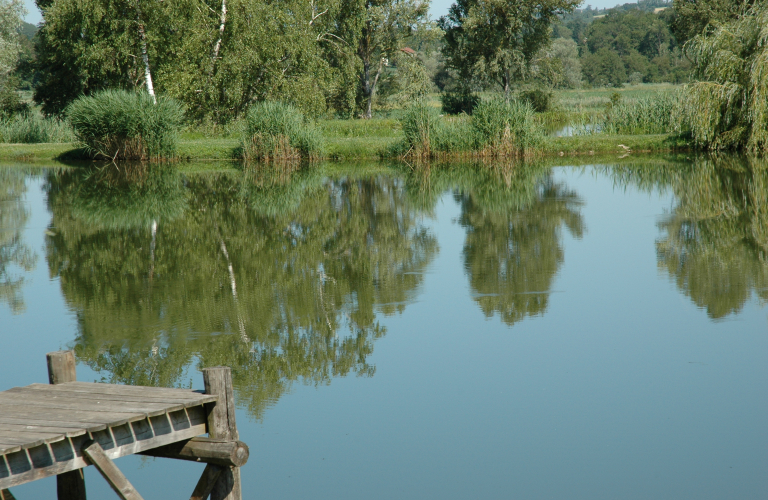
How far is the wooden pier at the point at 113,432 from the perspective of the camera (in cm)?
324

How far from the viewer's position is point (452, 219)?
1298 centimetres

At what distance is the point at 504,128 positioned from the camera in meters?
23.4

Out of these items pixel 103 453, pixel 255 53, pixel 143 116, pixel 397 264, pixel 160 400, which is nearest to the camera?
pixel 103 453

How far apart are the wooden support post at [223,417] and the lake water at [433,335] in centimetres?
42

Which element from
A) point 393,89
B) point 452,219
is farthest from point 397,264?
point 393,89

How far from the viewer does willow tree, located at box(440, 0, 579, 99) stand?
40.3 m

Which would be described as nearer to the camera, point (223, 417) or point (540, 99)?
point (223, 417)

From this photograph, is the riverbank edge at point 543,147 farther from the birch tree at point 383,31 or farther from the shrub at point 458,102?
the shrub at point 458,102

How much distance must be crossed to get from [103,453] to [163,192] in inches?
561

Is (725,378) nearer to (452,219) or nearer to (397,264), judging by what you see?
(397,264)

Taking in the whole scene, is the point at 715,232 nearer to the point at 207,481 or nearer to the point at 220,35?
the point at 207,481

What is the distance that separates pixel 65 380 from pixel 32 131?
104ft

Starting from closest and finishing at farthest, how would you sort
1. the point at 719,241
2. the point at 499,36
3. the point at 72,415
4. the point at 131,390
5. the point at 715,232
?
the point at 72,415, the point at 131,390, the point at 719,241, the point at 715,232, the point at 499,36

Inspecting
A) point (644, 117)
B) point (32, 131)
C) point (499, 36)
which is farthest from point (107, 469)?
point (499, 36)
